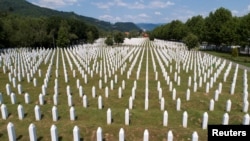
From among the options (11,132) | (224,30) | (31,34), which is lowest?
(11,132)

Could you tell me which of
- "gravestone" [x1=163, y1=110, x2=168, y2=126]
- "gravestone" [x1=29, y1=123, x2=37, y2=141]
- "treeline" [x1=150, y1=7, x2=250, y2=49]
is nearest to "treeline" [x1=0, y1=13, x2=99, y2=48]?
"treeline" [x1=150, y1=7, x2=250, y2=49]

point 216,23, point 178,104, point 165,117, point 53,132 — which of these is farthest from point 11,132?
point 216,23

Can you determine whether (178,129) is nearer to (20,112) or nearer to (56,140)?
(56,140)

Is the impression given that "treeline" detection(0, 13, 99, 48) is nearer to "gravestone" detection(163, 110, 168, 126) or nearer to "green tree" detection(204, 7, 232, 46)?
"green tree" detection(204, 7, 232, 46)

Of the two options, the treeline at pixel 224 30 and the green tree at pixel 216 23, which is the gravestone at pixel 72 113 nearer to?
the treeline at pixel 224 30

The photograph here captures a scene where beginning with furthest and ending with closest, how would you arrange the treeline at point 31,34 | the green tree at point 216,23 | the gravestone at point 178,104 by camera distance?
the treeline at point 31,34
the green tree at point 216,23
the gravestone at point 178,104

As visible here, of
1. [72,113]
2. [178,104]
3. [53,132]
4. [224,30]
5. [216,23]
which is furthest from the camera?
[216,23]

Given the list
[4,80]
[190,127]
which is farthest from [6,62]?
[190,127]

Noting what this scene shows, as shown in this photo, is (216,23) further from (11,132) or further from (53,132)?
(11,132)

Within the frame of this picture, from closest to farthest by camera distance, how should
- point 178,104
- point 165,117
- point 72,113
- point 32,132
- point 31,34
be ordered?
point 32,132
point 165,117
point 72,113
point 178,104
point 31,34

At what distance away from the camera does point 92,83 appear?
1741 cm

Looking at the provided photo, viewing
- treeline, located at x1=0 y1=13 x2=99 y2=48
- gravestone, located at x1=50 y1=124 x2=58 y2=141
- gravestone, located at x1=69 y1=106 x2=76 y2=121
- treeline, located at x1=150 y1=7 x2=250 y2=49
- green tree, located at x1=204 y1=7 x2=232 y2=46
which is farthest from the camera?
treeline, located at x1=0 y1=13 x2=99 y2=48

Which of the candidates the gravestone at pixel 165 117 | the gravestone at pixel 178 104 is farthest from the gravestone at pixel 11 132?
the gravestone at pixel 178 104

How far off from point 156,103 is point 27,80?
985cm
